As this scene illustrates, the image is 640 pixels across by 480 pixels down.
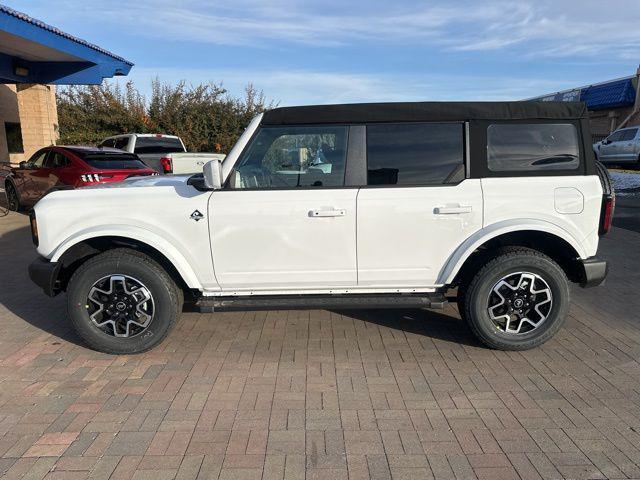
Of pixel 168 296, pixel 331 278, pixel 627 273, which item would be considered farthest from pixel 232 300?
pixel 627 273

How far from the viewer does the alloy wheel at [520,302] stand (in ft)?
12.6

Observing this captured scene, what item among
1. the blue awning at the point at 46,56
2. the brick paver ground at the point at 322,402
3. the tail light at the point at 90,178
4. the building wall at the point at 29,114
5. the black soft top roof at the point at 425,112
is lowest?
the brick paver ground at the point at 322,402

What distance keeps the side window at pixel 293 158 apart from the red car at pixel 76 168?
565 cm

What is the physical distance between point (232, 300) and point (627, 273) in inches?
203

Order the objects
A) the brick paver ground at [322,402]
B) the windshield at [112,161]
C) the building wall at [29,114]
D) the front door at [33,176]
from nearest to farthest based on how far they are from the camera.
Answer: the brick paver ground at [322,402] → the windshield at [112,161] → the front door at [33,176] → the building wall at [29,114]

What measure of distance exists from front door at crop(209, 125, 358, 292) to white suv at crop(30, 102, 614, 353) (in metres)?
0.01

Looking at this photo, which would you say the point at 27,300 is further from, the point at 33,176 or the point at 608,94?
the point at 608,94

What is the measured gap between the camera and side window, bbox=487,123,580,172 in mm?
3850

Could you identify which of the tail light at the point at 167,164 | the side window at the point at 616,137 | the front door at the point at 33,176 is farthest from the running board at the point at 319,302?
the side window at the point at 616,137

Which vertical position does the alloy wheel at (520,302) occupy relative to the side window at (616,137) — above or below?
below

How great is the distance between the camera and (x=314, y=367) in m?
3.75

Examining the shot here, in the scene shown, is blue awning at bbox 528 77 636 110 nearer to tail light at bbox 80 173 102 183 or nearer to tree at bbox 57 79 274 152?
tree at bbox 57 79 274 152

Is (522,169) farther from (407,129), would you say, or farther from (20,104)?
(20,104)

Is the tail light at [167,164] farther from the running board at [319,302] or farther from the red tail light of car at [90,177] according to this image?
the running board at [319,302]
